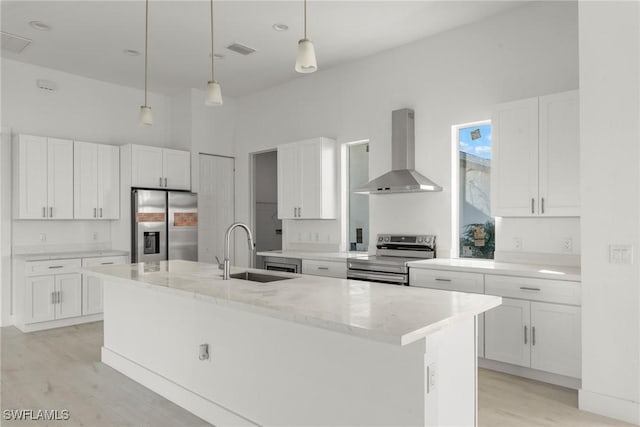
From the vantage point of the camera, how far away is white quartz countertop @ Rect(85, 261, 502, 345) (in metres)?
1.72

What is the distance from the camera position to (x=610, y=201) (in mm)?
2816

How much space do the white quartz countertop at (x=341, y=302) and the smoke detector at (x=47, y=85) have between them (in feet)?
12.3

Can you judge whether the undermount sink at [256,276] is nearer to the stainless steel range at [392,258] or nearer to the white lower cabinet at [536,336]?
the stainless steel range at [392,258]

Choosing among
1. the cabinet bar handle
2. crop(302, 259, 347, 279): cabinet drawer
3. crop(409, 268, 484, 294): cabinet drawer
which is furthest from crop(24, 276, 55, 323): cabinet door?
the cabinet bar handle

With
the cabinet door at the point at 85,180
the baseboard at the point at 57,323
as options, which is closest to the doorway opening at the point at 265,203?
the cabinet door at the point at 85,180

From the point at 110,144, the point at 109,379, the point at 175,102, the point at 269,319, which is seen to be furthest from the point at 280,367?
the point at 175,102

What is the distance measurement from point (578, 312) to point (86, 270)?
385 centimetres

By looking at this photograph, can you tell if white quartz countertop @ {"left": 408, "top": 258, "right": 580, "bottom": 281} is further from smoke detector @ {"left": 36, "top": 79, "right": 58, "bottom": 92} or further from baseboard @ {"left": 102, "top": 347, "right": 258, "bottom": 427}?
smoke detector @ {"left": 36, "top": 79, "right": 58, "bottom": 92}

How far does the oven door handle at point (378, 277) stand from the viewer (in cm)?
418

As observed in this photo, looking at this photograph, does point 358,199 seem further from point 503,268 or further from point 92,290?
point 92,290

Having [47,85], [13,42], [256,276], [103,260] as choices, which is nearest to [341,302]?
[256,276]

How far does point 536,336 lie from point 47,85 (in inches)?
248

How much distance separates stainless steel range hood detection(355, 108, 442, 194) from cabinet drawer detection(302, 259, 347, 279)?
2.91 ft

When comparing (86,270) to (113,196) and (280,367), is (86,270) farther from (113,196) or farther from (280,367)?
(113,196)
